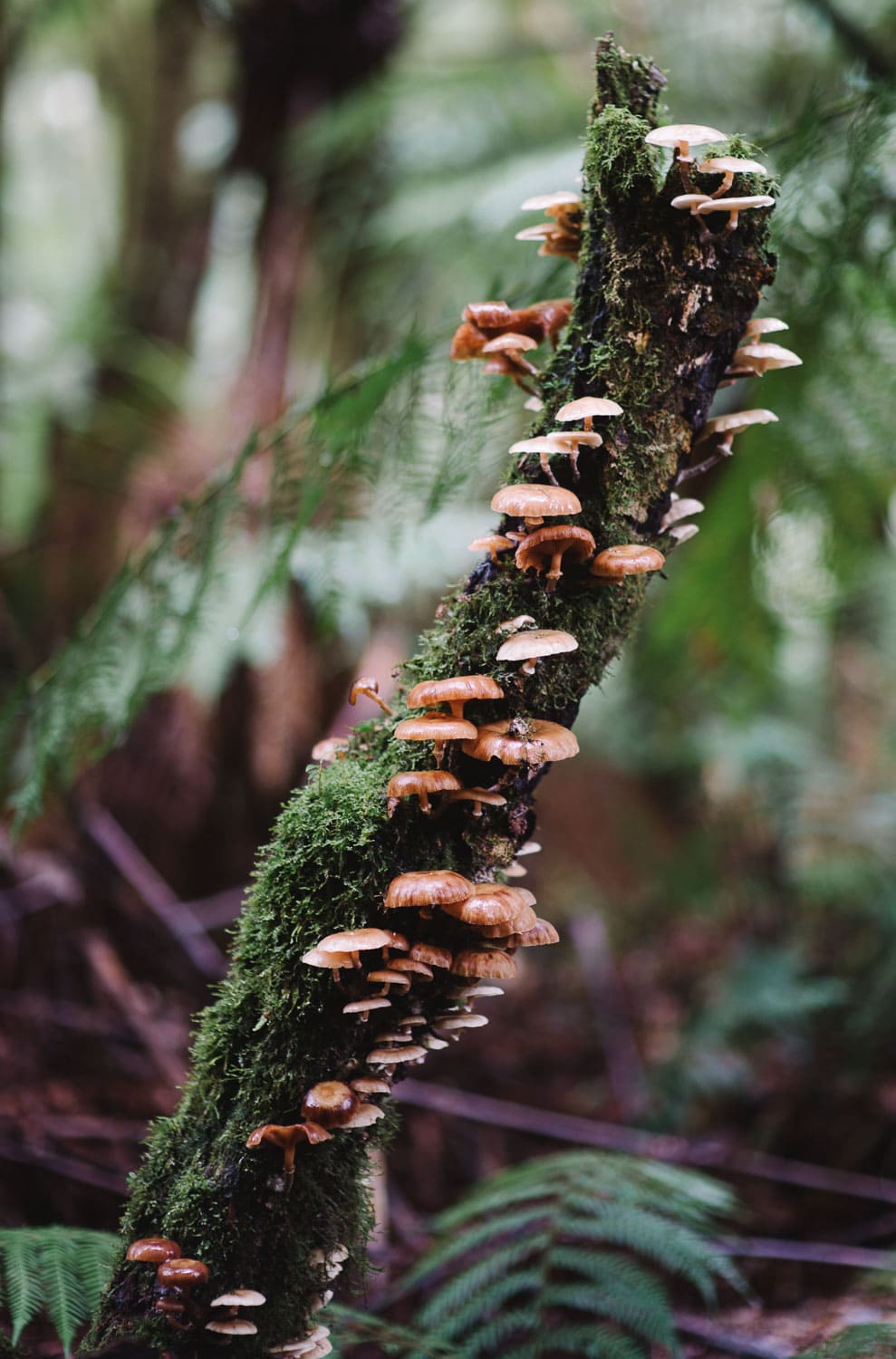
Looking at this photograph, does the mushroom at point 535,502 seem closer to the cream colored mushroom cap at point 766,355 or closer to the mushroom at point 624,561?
the mushroom at point 624,561

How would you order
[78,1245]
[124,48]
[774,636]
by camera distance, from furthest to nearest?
1. [124,48]
2. [774,636]
3. [78,1245]

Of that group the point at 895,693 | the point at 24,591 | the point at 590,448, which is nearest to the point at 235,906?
the point at 24,591

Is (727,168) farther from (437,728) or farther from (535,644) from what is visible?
(437,728)

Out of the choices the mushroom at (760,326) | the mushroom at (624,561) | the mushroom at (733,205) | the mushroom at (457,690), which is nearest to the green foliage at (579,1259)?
the mushroom at (457,690)

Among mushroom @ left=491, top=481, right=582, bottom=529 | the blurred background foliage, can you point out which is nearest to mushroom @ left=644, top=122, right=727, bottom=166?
mushroom @ left=491, top=481, right=582, bottom=529

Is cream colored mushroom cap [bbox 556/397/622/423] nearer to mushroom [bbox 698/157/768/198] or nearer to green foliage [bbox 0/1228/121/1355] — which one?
mushroom [bbox 698/157/768/198]

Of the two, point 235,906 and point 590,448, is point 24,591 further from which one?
point 590,448
